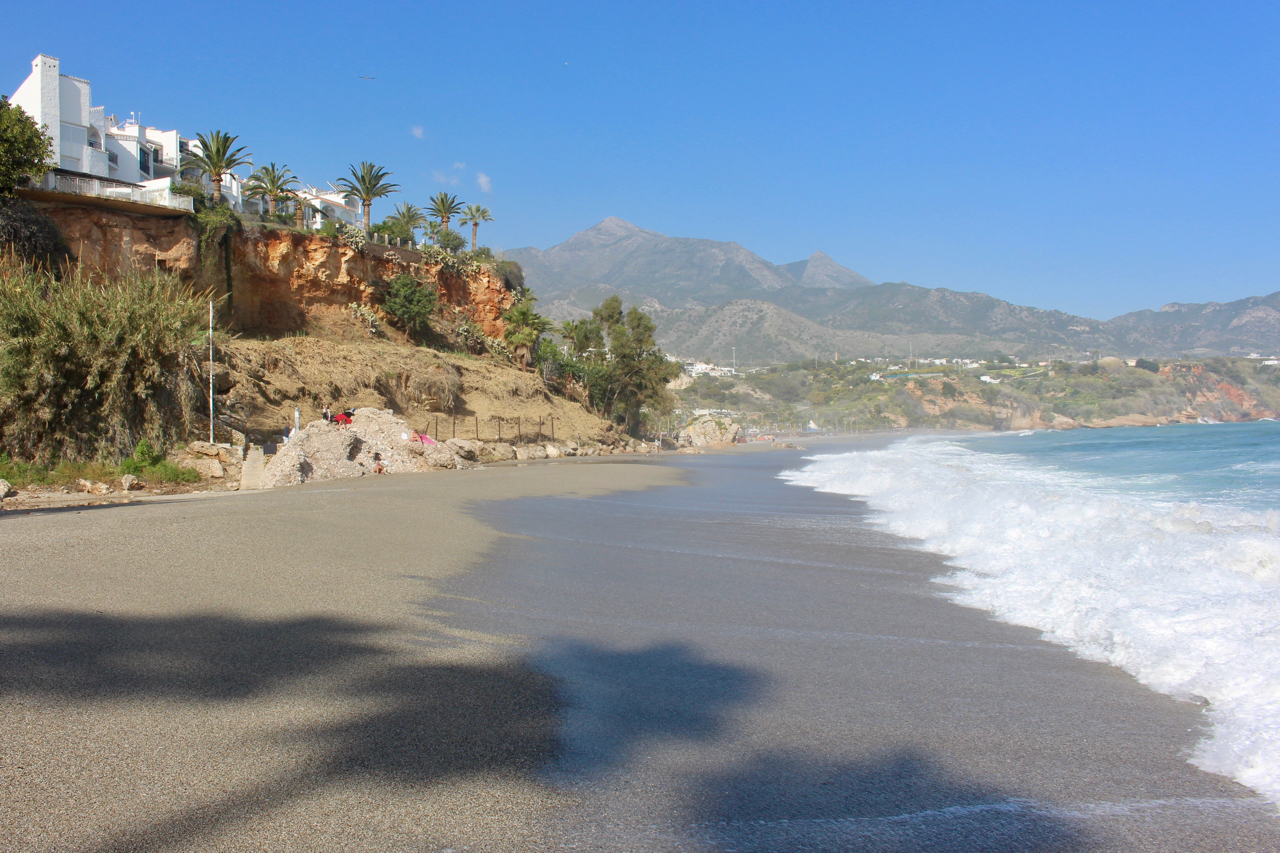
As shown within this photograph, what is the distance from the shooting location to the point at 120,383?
55.3 feet

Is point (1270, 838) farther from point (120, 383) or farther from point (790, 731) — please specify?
point (120, 383)

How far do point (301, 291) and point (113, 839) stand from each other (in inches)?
1513

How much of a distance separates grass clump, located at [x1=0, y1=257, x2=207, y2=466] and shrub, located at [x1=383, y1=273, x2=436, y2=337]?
21.9 m

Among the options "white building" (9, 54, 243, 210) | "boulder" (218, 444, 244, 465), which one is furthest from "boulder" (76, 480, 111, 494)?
"white building" (9, 54, 243, 210)

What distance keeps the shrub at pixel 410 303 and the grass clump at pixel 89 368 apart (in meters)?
21.9

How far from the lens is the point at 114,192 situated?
95.3 feet

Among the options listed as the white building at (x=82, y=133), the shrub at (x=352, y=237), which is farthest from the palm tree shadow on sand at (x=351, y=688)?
the white building at (x=82, y=133)

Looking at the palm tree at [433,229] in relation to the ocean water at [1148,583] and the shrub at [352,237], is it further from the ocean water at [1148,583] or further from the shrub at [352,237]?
the ocean water at [1148,583]

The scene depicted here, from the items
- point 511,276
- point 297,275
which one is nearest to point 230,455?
point 297,275

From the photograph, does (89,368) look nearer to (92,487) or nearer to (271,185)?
(92,487)

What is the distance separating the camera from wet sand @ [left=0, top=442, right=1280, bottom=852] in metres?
2.85

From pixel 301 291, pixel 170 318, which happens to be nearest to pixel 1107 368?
pixel 301 291

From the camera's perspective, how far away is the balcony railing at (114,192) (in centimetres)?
2759

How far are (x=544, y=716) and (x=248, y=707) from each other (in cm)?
152
